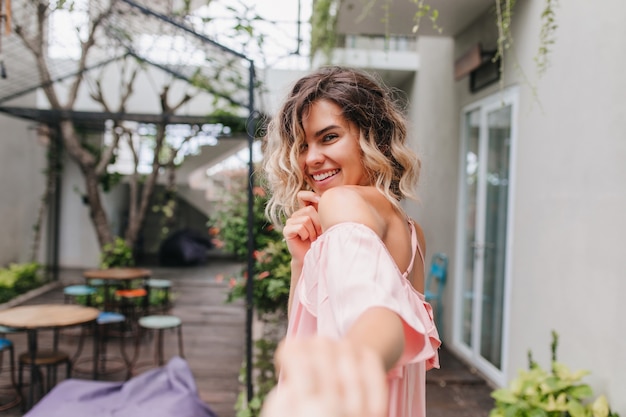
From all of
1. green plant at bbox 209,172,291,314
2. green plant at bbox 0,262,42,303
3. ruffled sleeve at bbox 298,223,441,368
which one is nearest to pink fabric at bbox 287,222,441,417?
ruffled sleeve at bbox 298,223,441,368

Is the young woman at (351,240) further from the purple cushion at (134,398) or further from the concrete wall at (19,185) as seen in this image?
the concrete wall at (19,185)

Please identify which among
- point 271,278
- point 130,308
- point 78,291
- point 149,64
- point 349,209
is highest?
point 149,64

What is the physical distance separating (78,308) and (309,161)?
11.7 ft

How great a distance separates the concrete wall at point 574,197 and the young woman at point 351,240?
5.82 ft

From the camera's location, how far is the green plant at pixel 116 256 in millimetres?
7045

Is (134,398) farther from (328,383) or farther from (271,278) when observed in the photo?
(328,383)

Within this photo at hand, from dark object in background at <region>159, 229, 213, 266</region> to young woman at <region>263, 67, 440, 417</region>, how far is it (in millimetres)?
11009

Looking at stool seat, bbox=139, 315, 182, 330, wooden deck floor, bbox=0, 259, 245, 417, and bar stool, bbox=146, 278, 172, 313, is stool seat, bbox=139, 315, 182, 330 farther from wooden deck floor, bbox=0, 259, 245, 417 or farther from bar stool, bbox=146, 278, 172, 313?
bar stool, bbox=146, 278, 172, 313

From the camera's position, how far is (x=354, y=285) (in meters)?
0.69

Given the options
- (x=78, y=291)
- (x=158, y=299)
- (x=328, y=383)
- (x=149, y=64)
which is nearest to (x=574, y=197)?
(x=328, y=383)

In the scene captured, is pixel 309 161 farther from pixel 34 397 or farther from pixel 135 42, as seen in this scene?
pixel 135 42

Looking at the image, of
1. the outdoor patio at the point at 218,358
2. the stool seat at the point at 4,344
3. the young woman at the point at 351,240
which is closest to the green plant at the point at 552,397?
the outdoor patio at the point at 218,358

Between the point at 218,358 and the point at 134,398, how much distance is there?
186cm

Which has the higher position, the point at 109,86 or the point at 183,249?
the point at 109,86
